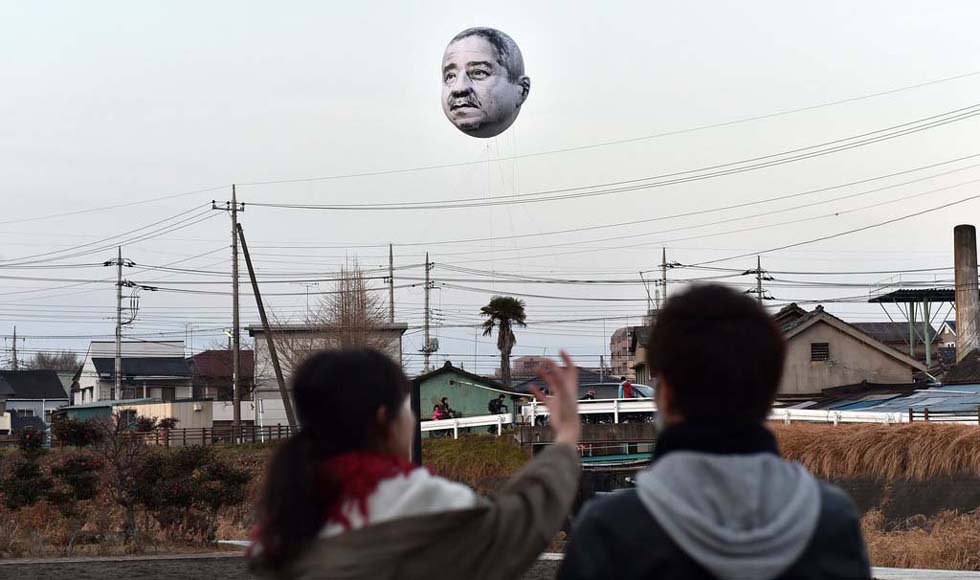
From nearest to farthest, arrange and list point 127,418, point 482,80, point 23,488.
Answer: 1. point 23,488
2. point 127,418
3. point 482,80

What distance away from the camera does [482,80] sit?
21.5 meters

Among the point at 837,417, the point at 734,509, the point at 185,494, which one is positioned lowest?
the point at 185,494

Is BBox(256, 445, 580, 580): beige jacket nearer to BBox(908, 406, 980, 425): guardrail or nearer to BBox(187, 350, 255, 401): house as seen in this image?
BBox(908, 406, 980, 425): guardrail

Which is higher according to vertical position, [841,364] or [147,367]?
[147,367]

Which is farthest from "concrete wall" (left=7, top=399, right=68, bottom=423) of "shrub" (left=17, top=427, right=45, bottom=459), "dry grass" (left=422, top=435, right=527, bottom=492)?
"shrub" (left=17, top=427, right=45, bottom=459)

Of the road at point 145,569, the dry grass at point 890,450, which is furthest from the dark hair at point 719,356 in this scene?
the dry grass at point 890,450

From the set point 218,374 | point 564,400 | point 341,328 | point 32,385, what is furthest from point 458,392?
point 32,385

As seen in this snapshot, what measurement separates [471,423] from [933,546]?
2224 centimetres

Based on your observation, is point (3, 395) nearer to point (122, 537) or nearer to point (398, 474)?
point (122, 537)

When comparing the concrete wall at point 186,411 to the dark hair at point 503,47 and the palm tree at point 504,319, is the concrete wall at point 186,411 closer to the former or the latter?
the palm tree at point 504,319

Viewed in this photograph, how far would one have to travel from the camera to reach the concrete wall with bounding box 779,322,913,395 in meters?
52.5

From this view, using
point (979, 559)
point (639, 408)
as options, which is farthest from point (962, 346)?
point (979, 559)

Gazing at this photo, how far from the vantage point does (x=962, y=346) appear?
184ft

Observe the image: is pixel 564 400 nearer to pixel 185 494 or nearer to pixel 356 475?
pixel 356 475
